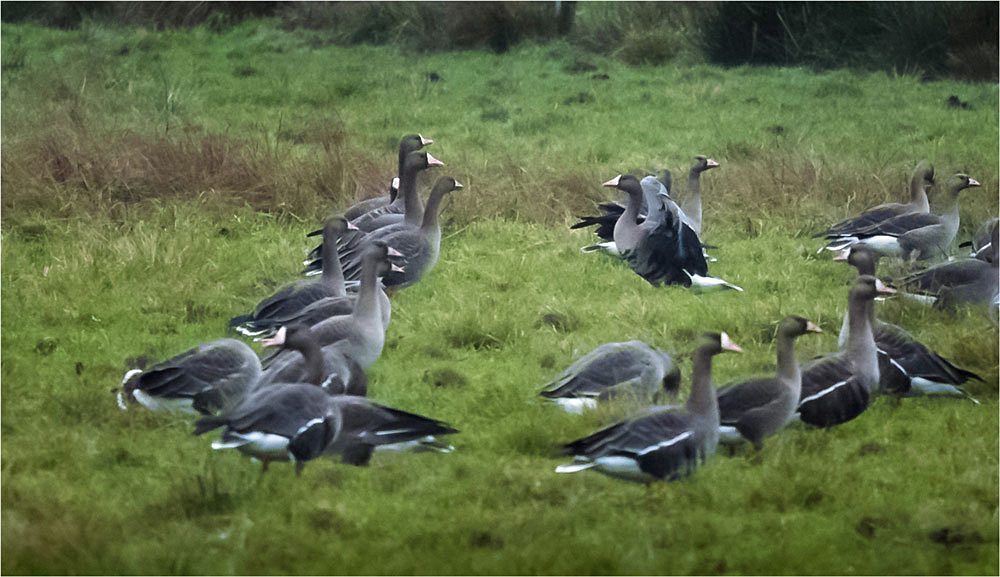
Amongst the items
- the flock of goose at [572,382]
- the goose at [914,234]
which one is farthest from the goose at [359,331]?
the goose at [914,234]

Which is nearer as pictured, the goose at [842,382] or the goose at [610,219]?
the goose at [842,382]

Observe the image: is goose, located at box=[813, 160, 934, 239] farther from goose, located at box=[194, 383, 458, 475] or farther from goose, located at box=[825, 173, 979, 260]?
goose, located at box=[194, 383, 458, 475]

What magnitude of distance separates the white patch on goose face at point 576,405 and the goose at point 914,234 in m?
4.31

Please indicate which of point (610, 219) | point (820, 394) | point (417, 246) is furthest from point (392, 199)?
point (820, 394)

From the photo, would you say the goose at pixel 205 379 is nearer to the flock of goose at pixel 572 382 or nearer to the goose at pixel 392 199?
the flock of goose at pixel 572 382

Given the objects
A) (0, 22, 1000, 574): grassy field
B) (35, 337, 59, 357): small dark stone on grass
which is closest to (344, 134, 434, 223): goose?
(0, 22, 1000, 574): grassy field

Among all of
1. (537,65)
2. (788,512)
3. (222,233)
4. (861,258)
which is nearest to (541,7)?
(537,65)

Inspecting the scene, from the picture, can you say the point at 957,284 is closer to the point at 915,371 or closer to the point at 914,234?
the point at 914,234

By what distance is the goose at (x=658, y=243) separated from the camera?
9.13m

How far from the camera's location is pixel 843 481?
217 inches

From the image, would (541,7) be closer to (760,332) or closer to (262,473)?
(760,332)

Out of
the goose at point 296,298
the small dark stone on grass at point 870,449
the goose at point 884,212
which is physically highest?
the goose at point 296,298

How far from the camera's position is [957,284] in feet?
26.5

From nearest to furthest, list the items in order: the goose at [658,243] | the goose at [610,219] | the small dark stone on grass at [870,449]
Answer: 1. the small dark stone on grass at [870,449]
2. the goose at [658,243]
3. the goose at [610,219]
